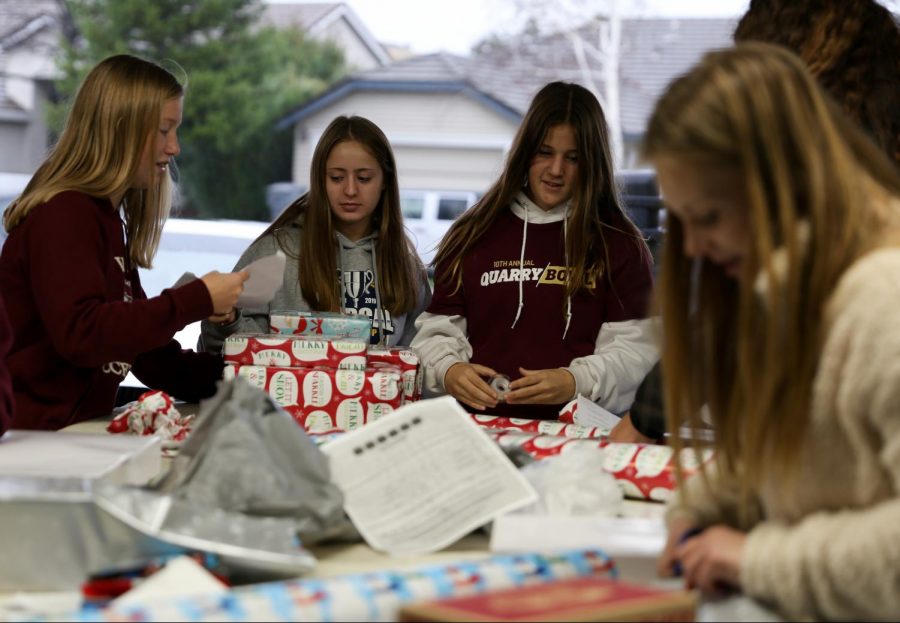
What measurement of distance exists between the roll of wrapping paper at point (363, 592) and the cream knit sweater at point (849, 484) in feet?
0.69

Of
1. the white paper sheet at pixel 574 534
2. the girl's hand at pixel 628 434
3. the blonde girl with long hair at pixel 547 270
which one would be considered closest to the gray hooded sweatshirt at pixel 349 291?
the blonde girl with long hair at pixel 547 270

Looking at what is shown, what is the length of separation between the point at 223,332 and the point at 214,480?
1.22 metres

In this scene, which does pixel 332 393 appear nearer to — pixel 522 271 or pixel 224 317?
pixel 224 317

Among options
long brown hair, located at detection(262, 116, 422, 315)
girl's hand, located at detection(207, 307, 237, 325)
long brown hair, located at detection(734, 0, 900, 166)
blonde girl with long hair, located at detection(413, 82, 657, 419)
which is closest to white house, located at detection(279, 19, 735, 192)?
long brown hair, located at detection(262, 116, 422, 315)

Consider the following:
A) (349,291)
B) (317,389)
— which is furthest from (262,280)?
(349,291)

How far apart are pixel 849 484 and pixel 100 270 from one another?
4.81 feet

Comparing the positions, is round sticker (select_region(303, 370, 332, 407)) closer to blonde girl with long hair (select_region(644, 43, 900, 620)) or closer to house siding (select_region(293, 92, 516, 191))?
blonde girl with long hair (select_region(644, 43, 900, 620))

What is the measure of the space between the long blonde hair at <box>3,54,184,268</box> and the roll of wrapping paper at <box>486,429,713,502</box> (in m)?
0.96

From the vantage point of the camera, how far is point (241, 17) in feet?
26.1

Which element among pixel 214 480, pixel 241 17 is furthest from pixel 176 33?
pixel 214 480

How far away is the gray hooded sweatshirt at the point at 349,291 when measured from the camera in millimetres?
2672

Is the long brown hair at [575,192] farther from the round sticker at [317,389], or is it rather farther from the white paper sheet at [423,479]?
the white paper sheet at [423,479]

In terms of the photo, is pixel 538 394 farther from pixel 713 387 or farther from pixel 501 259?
pixel 713 387

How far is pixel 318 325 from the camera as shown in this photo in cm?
231
